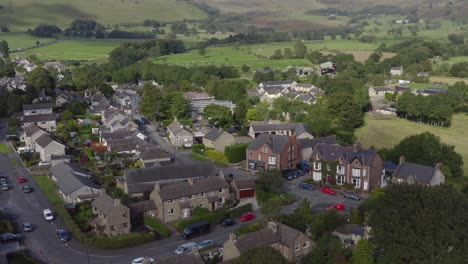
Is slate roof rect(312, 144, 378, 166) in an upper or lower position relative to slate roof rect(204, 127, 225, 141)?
upper

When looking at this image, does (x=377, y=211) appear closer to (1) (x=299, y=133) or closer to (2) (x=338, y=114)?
(1) (x=299, y=133)

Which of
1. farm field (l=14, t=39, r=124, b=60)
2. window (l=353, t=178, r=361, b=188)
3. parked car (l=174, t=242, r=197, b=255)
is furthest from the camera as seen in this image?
farm field (l=14, t=39, r=124, b=60)

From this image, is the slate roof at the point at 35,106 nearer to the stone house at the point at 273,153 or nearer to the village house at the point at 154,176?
the village house at the point at 154,176

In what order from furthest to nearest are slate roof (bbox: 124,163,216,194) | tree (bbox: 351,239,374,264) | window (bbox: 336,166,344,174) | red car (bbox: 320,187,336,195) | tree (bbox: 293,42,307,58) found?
tree (bbox: 293,42,307,58) < window (bbox: 336,166,344,174) < red car (bbox: 320,187,336,195) < slate roof (bbox: 124,163,216,194) < tree (bbox: 351,239,374,264)

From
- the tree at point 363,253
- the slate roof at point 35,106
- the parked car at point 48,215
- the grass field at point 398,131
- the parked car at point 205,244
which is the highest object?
the slate roof at point 35,106

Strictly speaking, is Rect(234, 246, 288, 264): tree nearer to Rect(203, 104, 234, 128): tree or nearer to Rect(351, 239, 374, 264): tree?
Rect(351, 239, 374, 264): tree

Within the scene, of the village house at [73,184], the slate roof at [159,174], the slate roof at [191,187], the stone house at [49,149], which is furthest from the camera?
the stone house at [49,149]

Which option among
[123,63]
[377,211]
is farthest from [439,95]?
[123,63]

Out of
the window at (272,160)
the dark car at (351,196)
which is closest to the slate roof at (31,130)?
the window at (272,160)

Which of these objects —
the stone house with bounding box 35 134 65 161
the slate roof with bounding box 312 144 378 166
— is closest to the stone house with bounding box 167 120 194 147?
the stone house with bounding box 35 134 65 161
